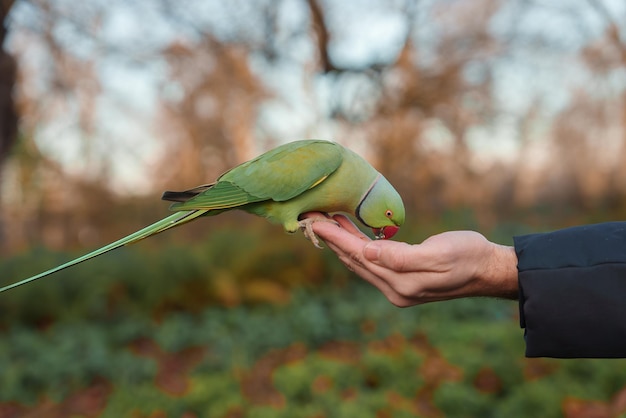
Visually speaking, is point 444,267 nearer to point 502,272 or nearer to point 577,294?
point 502,272

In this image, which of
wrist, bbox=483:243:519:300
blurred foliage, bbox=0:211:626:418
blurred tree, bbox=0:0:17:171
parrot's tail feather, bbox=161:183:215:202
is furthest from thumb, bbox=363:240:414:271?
blurred tree, bbox=0:0:17:171

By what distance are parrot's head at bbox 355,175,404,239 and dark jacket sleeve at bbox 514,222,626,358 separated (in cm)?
62

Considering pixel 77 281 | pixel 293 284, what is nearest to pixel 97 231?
pixel 77 281

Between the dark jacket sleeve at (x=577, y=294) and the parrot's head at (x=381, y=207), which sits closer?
the dark jacket sleeve at (x=577, y=294)

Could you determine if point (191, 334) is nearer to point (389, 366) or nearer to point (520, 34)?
point (389, 366)

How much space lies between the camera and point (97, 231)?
42.4 ft

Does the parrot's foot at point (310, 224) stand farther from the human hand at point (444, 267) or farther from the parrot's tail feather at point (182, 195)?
the parrot's tail feather at point (182, 195)

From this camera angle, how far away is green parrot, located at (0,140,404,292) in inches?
92.0

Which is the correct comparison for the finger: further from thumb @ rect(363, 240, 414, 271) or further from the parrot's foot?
the parrot's foot

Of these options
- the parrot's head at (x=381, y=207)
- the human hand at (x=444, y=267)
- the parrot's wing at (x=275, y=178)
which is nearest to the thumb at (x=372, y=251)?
the human hand at (x=444, y=267)

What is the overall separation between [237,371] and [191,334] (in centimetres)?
137

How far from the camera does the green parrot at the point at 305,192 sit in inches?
92.0

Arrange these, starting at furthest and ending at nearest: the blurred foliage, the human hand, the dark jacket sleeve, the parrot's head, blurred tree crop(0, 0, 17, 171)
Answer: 1. blurred tree crop(0, 0, 17, 171)
2. the blurred foliage
3. the parrot's head
4. the human hand
5. the dark jacket sleeve

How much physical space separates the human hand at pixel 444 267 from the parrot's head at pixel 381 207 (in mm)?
236
